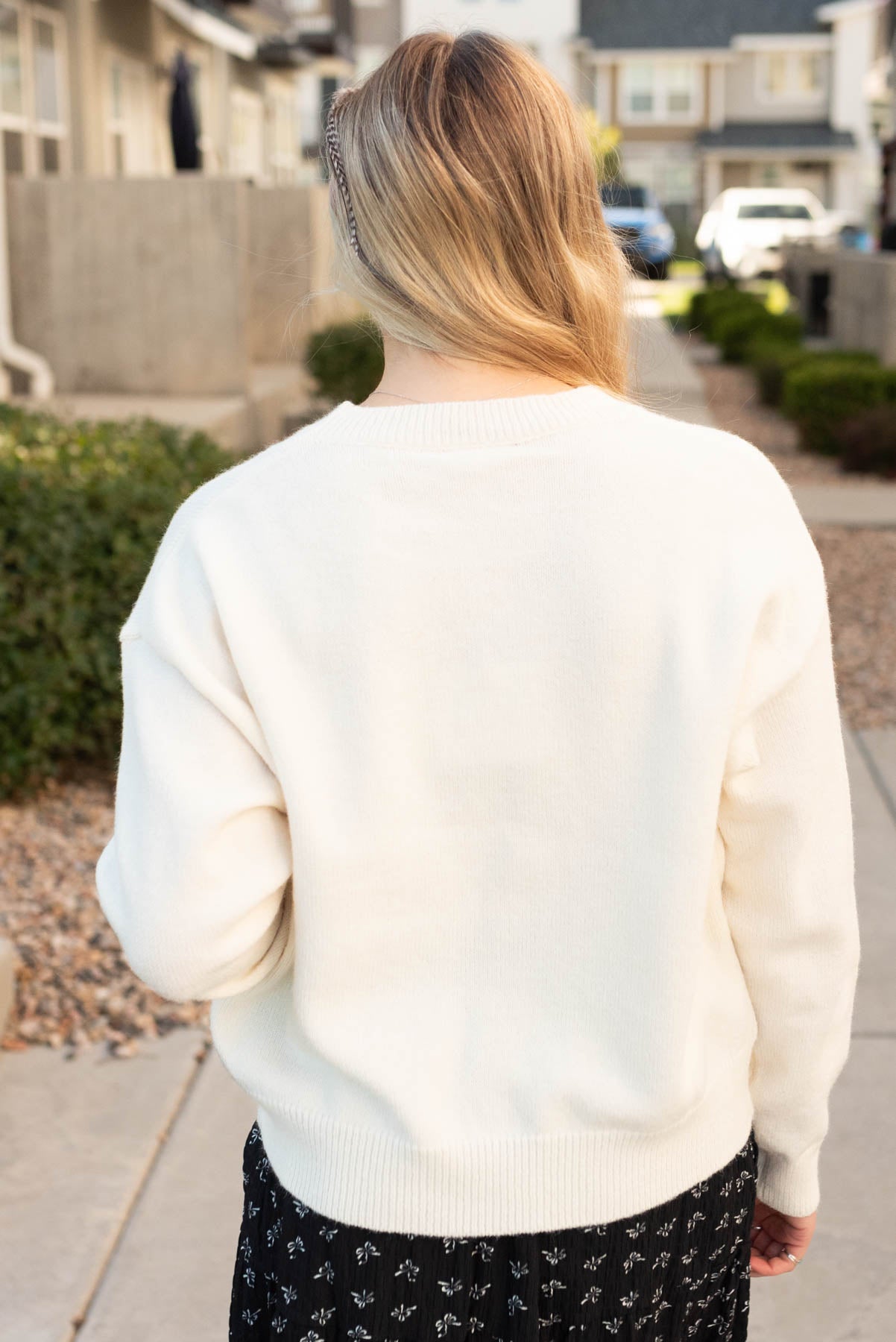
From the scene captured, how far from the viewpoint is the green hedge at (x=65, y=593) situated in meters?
4.53

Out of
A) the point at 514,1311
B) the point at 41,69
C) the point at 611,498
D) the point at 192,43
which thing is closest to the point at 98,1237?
the point at 514,1311

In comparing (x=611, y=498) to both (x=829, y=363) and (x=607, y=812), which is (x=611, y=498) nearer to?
(x=607, y=812)

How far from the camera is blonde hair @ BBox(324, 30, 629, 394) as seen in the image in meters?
1.26

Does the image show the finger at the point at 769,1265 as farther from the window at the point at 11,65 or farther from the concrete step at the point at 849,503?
the window at the point at 11,65

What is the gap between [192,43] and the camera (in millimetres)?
15469

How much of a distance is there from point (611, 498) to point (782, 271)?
2412cm

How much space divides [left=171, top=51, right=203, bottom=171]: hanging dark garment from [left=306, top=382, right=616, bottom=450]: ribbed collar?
1176 centimetres

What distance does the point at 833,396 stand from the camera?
1137 cm

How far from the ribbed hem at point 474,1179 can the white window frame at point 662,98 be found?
48.4 meters

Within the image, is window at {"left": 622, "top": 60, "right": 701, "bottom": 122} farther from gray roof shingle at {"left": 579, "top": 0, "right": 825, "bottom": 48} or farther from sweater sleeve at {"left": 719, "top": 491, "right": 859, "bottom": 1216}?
sweater sleeve at {"left": 719, "top": 491, "right": 859, "bottom": 1216}

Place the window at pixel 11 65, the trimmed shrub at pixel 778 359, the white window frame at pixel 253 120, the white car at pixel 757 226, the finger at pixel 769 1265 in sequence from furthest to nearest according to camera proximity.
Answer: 1. the white car at pixel 757 226
2. the white window frame at pixel 253 120
3. the trimmed shrub at pixel 778 359
4. the window at pixel 11 65
5. the finger at pixel 769 1265

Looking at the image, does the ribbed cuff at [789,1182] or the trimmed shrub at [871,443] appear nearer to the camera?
the ribbed cuff at [789,1182]

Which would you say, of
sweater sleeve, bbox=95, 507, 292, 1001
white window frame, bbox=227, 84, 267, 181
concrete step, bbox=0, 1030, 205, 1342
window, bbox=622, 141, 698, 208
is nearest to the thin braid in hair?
sweater sleeve, bbox=95, 507, 292, 1001

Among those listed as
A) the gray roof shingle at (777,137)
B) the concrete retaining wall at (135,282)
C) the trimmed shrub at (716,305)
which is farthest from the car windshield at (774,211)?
the concrete retaining wall at (135,282)
